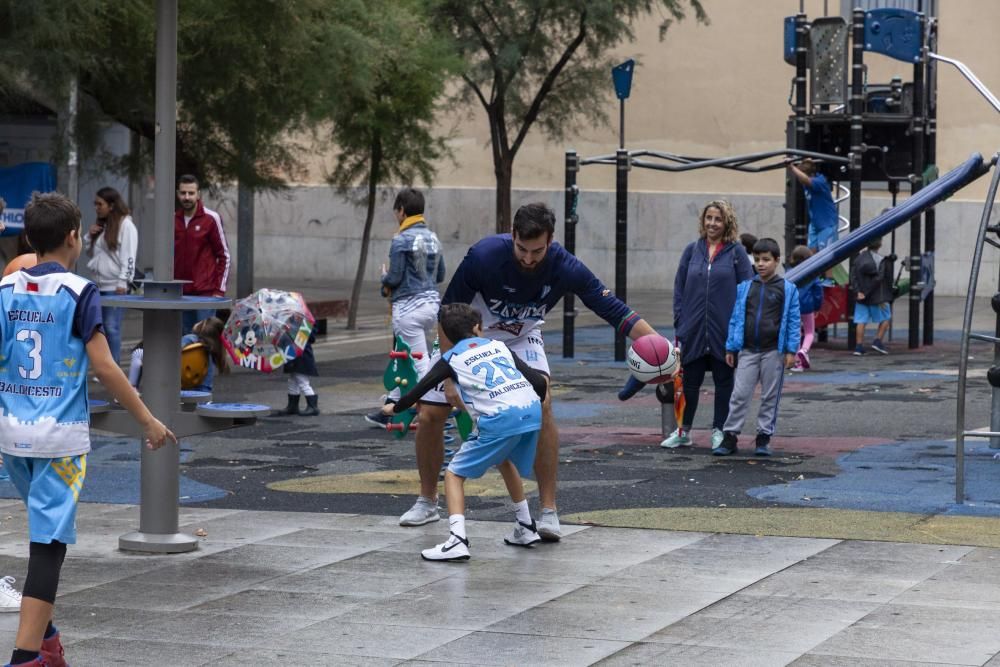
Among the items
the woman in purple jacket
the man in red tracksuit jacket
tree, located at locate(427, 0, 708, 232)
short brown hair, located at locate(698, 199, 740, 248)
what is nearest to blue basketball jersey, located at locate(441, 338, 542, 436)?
the woman in purple jacket

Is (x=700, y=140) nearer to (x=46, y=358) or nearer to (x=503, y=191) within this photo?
(x=503, y=191)

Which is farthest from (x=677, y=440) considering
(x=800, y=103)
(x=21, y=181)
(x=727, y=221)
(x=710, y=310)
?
(x=21, y=181)

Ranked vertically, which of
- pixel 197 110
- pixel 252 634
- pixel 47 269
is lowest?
pixel 252 634

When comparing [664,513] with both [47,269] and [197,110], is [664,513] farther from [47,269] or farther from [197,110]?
[197,110]

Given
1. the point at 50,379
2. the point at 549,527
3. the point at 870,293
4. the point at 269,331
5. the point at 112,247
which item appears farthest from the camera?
the point at 870,293

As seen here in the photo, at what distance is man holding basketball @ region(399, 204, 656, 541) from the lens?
8055 mm

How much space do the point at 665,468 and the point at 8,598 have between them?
4985mm

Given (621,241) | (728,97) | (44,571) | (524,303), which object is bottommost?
(44,571)

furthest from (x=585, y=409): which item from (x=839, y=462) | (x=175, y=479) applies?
(x=175, y=479)

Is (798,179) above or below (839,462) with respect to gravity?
above

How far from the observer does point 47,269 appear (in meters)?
5.73

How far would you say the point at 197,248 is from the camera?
1333 centimetres

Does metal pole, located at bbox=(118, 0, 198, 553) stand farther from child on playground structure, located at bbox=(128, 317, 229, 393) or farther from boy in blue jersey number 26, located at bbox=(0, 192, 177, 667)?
child on playground structure, located at bbox=(128, 317, 229, 393)

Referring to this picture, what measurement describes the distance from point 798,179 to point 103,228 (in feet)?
28.7
